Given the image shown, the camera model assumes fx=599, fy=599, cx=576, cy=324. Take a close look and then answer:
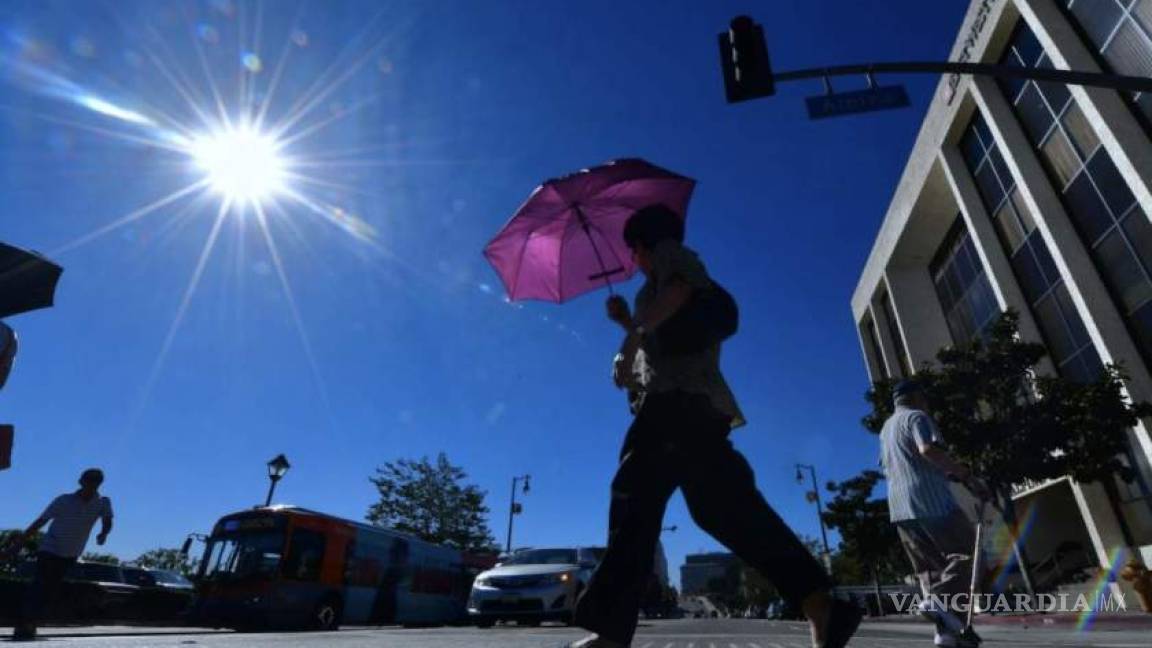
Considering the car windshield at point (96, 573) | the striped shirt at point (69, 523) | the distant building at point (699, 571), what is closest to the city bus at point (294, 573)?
the car windshield at point (96, 573)

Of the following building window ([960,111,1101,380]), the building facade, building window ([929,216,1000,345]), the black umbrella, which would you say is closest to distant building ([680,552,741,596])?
building window ([929,216,1000,345])

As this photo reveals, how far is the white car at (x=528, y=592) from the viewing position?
1022cm

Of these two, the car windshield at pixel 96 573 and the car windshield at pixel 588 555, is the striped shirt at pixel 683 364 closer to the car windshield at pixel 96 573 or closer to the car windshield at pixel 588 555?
the car windshield at pixel 588 555

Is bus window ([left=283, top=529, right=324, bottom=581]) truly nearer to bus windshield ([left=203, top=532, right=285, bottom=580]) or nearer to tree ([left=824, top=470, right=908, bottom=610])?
bus windshield ([left=203, top=532, right=285, bottom=580])

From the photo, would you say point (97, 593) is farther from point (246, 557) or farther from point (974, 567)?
point (974, 567)

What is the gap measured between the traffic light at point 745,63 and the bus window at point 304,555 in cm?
1149

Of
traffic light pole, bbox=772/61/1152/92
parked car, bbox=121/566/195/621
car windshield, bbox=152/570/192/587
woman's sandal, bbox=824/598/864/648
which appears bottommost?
woman's sandal, bbox=824/598/864/648

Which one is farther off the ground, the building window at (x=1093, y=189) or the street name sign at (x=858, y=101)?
the building window at (x=1093, y=189)

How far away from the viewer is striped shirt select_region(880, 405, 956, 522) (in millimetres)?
3672

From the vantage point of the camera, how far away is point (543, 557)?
12.2 meters

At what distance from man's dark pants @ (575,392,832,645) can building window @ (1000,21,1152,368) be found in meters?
17.9

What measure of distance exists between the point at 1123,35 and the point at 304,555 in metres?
22.1

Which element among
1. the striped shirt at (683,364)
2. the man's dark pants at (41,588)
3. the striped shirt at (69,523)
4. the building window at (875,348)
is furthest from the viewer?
the building window at (875,348)

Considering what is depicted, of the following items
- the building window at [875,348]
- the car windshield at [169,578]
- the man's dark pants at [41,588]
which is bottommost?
the man's dark pants at [41,588]
